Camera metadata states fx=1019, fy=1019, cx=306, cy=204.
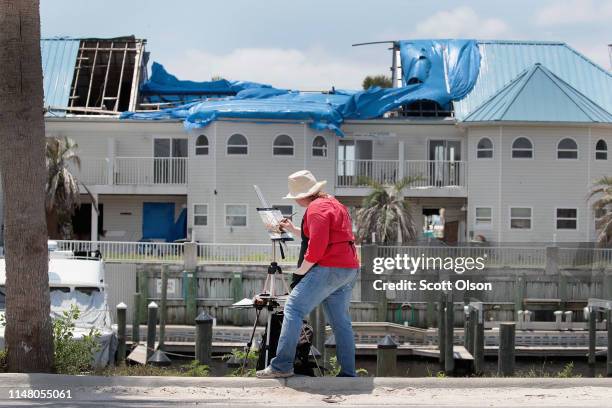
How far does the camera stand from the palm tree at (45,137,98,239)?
33.8 metres

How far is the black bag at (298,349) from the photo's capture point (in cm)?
924

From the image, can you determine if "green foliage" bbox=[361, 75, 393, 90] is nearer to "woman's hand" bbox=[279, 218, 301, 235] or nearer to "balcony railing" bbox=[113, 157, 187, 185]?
"balcony railing" bbox=[113, 157, 187, 185]

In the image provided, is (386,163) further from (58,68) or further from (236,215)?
(58,68)

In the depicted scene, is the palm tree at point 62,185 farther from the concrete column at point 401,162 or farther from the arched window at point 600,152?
the arched window at point 600,152

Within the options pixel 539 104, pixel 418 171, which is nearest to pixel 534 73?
pixel 539 104

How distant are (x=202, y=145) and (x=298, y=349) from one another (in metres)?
27.4

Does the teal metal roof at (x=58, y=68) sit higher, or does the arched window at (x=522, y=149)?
the teal metal roof at (x=58, y=68)

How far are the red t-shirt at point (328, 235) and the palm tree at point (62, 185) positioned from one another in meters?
25.8

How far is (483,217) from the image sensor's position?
117ft

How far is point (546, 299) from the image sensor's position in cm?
2830

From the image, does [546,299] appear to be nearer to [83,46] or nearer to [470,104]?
[470,104]

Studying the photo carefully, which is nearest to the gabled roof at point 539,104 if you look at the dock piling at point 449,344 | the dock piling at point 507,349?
the dock piling at point 449,344

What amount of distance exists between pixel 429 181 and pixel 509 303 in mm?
8960

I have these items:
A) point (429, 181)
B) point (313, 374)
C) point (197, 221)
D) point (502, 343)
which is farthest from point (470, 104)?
point (313, 374)
